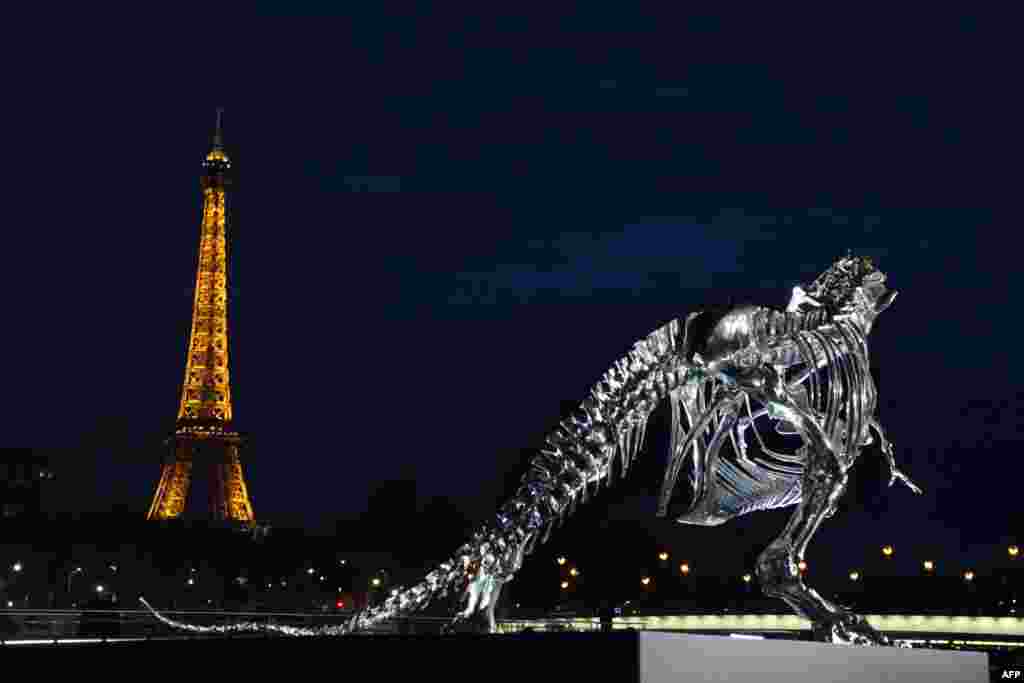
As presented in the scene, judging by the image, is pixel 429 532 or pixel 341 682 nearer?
pixel 341 682

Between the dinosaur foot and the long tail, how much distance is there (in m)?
2.58

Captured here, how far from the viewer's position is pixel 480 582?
13344 mm

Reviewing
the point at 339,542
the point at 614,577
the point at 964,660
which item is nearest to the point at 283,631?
the point at 964,660

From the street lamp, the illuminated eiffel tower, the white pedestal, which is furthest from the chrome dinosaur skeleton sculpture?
the illuminated eiffel tower

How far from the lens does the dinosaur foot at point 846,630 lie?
1211cm

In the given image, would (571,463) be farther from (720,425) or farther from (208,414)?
(208,414)

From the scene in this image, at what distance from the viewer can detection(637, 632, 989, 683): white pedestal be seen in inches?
365

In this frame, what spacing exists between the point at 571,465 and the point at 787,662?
3.94 m

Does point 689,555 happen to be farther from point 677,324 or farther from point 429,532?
point 677,324

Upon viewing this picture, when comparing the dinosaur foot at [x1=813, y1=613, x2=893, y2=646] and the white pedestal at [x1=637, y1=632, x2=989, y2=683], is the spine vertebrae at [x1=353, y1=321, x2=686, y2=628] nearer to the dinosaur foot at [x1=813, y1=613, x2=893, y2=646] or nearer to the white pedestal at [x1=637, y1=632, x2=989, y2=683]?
the dinosaur foot at [x1=813, y1=613, x2=893, y2=646]

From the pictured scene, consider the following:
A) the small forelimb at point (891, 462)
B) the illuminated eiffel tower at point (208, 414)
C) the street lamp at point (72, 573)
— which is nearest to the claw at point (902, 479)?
the small forelimb at point (891, 462)

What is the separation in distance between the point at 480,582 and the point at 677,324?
9.71 feet

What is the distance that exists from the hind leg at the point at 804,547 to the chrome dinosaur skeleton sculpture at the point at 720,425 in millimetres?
17

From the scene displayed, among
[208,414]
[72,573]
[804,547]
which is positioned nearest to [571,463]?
[804,547]
